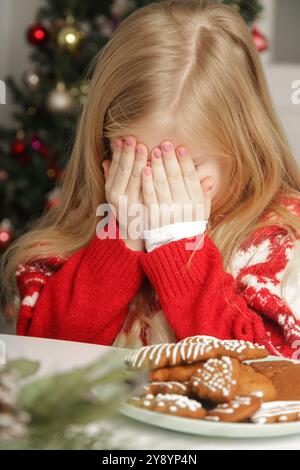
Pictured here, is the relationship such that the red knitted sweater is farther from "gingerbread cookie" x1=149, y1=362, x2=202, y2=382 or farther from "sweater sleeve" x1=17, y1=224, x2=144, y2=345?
"gingerbread cookie" x1=149, y1=362, x2=202, y2=382

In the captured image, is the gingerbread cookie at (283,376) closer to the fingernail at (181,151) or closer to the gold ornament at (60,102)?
the fingernail at (181,151)

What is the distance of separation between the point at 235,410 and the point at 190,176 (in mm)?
664

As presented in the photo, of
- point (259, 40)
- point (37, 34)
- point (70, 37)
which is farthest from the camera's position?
point (37, 34)

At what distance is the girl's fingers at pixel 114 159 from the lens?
1.16 metres

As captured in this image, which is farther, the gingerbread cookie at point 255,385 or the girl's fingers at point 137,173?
the girl's fingers at point 137,173

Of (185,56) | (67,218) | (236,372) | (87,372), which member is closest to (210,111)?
(185,56)

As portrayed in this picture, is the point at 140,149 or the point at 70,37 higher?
the point at 70,37

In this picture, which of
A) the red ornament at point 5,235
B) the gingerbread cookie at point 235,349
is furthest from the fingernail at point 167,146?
the red ornament at point 5,235

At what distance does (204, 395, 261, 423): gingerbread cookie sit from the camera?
0.50m

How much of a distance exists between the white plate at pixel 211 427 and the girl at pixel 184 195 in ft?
1.78

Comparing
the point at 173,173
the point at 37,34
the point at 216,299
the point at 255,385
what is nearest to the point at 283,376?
the point at 255,385

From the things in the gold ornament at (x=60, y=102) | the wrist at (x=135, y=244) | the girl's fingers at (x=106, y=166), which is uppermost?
the gold ornament at (x=60, y=102)

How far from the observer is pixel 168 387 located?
540 mm

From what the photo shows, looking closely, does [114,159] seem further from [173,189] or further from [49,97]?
[49,97]
